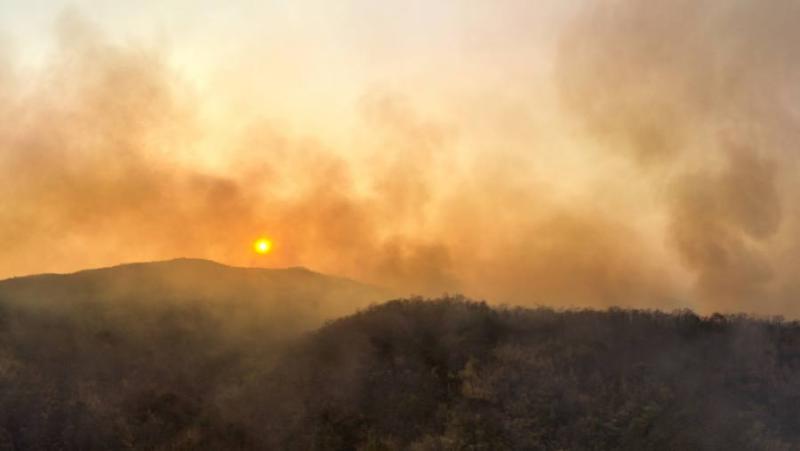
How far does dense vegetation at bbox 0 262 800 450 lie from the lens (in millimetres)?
17891

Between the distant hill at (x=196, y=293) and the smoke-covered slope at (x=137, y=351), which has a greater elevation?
the distant hill at (x=196, y=293)

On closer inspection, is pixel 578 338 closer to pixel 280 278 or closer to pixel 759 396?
pixel 759 396

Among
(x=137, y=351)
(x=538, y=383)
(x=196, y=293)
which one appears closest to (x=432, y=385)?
(x=538, y=383)

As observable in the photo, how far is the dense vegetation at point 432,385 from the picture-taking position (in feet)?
58.7

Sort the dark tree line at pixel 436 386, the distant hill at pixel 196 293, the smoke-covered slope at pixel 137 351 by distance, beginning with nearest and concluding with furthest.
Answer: the dark tree line at pixel 436 386
the smoke-covered slope at pixel 137 351
the distant hill at pixel 196 293

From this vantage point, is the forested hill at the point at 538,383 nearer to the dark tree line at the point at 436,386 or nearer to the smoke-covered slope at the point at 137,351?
the dark tree line at the point at 436,386

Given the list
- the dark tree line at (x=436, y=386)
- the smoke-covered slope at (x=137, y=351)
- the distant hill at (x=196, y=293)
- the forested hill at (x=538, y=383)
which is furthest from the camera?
the distant hill at (x=196, y=293)

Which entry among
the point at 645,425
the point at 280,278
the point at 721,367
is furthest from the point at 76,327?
the point at 721,367

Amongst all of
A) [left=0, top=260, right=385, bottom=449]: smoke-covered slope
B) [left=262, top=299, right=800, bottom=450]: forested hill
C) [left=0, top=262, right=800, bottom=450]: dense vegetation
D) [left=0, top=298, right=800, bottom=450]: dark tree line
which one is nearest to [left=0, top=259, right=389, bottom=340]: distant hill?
[left=0, top=260, right=385, bottom=449]: smoke-covered slope

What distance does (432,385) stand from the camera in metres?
20.2

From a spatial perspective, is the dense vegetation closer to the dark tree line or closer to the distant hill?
the dark tree line

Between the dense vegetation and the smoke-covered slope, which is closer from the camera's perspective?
the dense vegetation

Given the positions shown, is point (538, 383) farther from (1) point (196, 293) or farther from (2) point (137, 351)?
(1) point (196, 293)

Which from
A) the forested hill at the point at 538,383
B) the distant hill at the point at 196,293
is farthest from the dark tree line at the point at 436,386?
the distant hill at the point at 196,293
